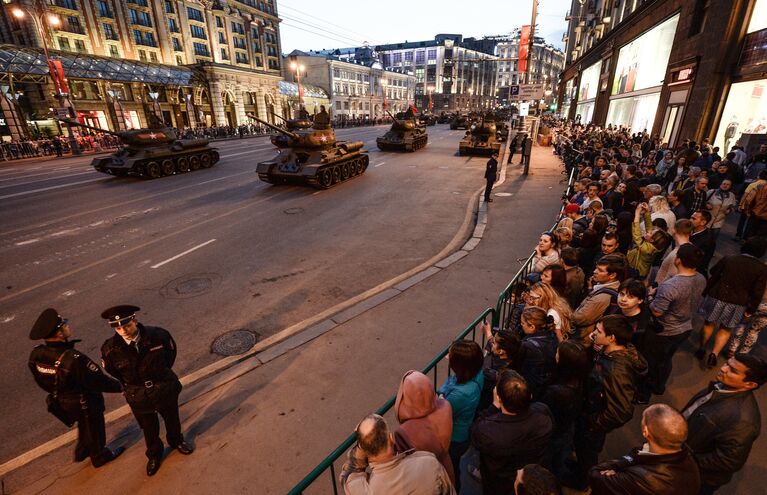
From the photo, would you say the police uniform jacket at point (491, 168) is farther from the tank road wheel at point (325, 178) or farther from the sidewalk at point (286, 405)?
the tank road wheel at point (325, 178)

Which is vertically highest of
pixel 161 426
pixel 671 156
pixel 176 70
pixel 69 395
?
pixel 176 70

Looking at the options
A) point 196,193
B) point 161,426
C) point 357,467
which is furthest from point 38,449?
point 196,193

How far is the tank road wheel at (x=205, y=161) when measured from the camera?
71.5ft

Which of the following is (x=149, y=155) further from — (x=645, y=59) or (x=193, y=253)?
(x=645, y=59)

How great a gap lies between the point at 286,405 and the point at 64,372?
2.29m

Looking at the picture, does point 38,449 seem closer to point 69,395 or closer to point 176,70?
point 69,395

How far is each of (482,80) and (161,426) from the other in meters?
137

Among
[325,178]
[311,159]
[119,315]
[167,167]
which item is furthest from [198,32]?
[119,315]

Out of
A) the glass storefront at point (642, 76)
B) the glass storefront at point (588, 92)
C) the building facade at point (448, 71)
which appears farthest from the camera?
the building facade at point (448, 71)

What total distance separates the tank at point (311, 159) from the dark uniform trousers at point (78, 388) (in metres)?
12.5

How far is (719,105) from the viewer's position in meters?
14.4

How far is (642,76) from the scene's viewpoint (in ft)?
74.3

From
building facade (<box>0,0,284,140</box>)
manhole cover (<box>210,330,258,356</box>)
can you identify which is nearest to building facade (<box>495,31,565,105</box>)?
building facade (<box>0,0,284,140</box>)

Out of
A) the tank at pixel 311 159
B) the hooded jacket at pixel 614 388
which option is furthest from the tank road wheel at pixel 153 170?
the hooded jacket at pixel 614 388
